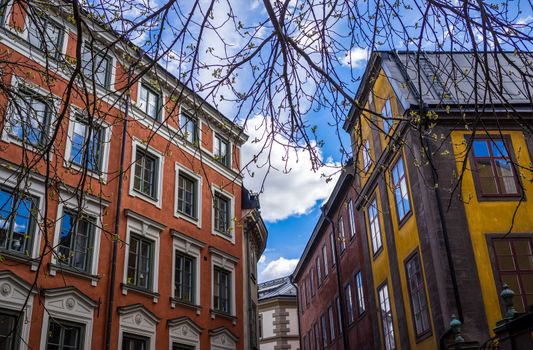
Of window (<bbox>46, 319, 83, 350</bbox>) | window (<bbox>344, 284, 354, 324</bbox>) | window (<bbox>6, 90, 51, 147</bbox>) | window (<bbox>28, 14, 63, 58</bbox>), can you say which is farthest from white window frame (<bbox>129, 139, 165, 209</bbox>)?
window (<bbox>344, 284, 354, 324</bbox>)

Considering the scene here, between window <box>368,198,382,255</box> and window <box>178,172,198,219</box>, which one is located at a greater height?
window <box>178,172,198,219</box>

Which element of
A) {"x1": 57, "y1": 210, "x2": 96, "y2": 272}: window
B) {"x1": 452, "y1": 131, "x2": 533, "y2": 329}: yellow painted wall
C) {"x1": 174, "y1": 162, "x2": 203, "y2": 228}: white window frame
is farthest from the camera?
{"x1": 174, "y1": 162, "x2": 203, "y2": 228}: white window frame

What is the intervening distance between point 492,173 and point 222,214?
38.3 feet

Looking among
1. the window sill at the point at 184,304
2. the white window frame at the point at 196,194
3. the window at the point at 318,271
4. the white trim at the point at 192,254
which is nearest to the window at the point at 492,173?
the white window frame at the point at 196,194

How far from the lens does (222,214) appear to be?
77.6 ft

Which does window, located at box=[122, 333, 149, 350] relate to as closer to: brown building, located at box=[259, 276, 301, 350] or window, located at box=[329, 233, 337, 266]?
window, located at box=[329, 233, 337, 266]

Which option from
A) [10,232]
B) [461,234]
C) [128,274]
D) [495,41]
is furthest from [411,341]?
[495,41]

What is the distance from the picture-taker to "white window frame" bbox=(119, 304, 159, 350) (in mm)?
16734

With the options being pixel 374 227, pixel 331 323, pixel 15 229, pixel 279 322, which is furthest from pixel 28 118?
pixel 279 322

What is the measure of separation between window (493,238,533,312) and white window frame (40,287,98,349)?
37.6 feet

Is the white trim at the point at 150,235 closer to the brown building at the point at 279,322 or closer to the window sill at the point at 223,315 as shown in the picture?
the window sill at the point at 223,315

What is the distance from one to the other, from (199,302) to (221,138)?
7631 mm

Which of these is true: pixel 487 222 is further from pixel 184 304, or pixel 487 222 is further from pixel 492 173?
pixel 184 304

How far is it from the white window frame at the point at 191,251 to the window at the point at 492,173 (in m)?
10.5
